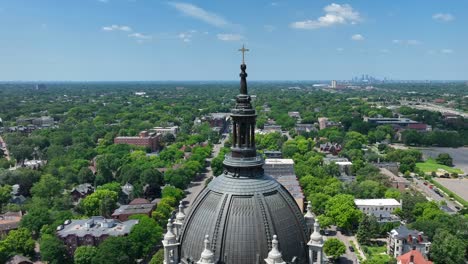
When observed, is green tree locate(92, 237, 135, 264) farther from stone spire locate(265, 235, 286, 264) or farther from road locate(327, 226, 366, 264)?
stone spire locate(265, 235, 286, 264)

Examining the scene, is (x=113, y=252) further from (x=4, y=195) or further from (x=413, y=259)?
(x=4, y=195)

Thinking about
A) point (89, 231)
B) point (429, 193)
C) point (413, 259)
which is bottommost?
point (429, 193)

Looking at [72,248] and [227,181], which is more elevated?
[227,181]

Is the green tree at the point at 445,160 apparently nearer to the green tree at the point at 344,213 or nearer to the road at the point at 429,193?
the road at the point at 429,193

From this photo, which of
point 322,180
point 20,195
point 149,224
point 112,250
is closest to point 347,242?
point 322,180

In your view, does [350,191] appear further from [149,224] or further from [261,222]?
[261,222]

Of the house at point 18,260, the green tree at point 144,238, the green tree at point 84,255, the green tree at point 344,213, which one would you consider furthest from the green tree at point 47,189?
the green tree at point 344,213

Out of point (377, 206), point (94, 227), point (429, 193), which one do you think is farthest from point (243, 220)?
point (429, 193)
